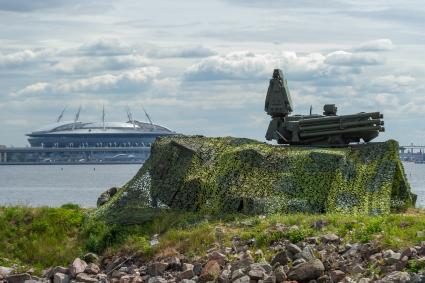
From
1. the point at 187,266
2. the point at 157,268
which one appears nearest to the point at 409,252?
the point at 187,266

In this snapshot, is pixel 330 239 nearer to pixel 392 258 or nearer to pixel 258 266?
pixel 258 266

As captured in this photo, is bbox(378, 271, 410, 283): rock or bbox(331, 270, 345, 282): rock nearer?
bbox(378, 271, 410, 283): rock

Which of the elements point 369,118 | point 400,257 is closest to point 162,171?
point 369,118

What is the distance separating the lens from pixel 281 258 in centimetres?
2714

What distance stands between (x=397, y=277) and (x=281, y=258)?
334cm

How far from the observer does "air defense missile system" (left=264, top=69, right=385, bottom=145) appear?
1403 inches


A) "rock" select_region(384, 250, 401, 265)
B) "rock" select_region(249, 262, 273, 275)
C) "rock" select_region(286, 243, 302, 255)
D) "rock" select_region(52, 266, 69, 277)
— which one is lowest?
"rock" select_region(52, 266, 69, 277)

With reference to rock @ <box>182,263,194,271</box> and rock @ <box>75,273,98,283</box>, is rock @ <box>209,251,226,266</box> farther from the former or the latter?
rock @ <box>75,273,98,283</box>

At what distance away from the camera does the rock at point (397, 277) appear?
24.5m

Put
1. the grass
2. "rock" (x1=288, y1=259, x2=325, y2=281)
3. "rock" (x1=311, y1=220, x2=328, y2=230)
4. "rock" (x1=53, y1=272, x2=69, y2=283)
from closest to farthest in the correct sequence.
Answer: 1. "rock" (x1=288, y1=259, x2=325, y2=281)
2. the grass
3. "rock" (x1=311, y1=220, x2=328, y2=230)
4. "rock" (x1=53, y1=272, x2=69, y2=283)

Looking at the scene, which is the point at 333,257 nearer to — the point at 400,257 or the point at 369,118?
the point at 400,257

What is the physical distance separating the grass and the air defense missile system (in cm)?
323

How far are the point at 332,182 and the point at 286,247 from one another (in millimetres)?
6205

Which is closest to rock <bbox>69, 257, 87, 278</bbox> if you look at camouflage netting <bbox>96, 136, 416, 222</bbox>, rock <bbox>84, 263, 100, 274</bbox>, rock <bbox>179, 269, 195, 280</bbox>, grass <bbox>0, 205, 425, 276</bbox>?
rock <bbox>84, 263, 100, 274</bbox>
